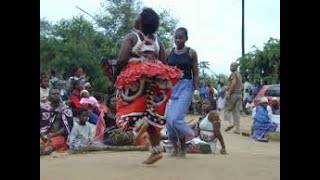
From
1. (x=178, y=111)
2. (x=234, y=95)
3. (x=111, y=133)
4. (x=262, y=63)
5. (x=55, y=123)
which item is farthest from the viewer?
(x=262, y=63)

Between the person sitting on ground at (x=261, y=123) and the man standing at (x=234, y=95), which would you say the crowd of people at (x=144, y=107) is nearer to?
the person sitting on ground at (x=261, y=123)

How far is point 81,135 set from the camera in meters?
7.58

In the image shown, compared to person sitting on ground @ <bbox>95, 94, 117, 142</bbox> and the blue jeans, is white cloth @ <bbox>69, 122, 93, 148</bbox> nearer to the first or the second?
person sitting on ground @ <bbox>95, 94, 117, 142</bbox>

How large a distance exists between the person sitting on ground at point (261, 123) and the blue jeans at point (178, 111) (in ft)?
12.9

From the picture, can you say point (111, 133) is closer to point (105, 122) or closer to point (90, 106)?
point (105, 122)

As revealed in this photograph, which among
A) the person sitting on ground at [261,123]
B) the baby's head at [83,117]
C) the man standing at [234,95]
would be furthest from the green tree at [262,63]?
the baby's head at [83,117]

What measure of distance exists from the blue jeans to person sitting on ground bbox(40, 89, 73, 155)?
1.57 m

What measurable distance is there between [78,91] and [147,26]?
370cm

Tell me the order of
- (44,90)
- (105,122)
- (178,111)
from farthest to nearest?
(44,90) < (105,122) < (178,111)

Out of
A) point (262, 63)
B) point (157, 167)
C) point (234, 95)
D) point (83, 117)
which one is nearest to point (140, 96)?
point (157, 167)

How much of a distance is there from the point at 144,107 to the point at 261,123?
5.06 meters

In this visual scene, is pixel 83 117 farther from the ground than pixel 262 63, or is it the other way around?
pixel 262 63

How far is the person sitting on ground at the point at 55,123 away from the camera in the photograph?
7.46 meters

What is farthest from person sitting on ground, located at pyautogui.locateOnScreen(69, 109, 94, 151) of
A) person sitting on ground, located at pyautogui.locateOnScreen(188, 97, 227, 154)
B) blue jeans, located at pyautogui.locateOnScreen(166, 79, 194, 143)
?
person sitting on ground, located at pyautogui.locateOnScreen(188, 97, 227, 154)
